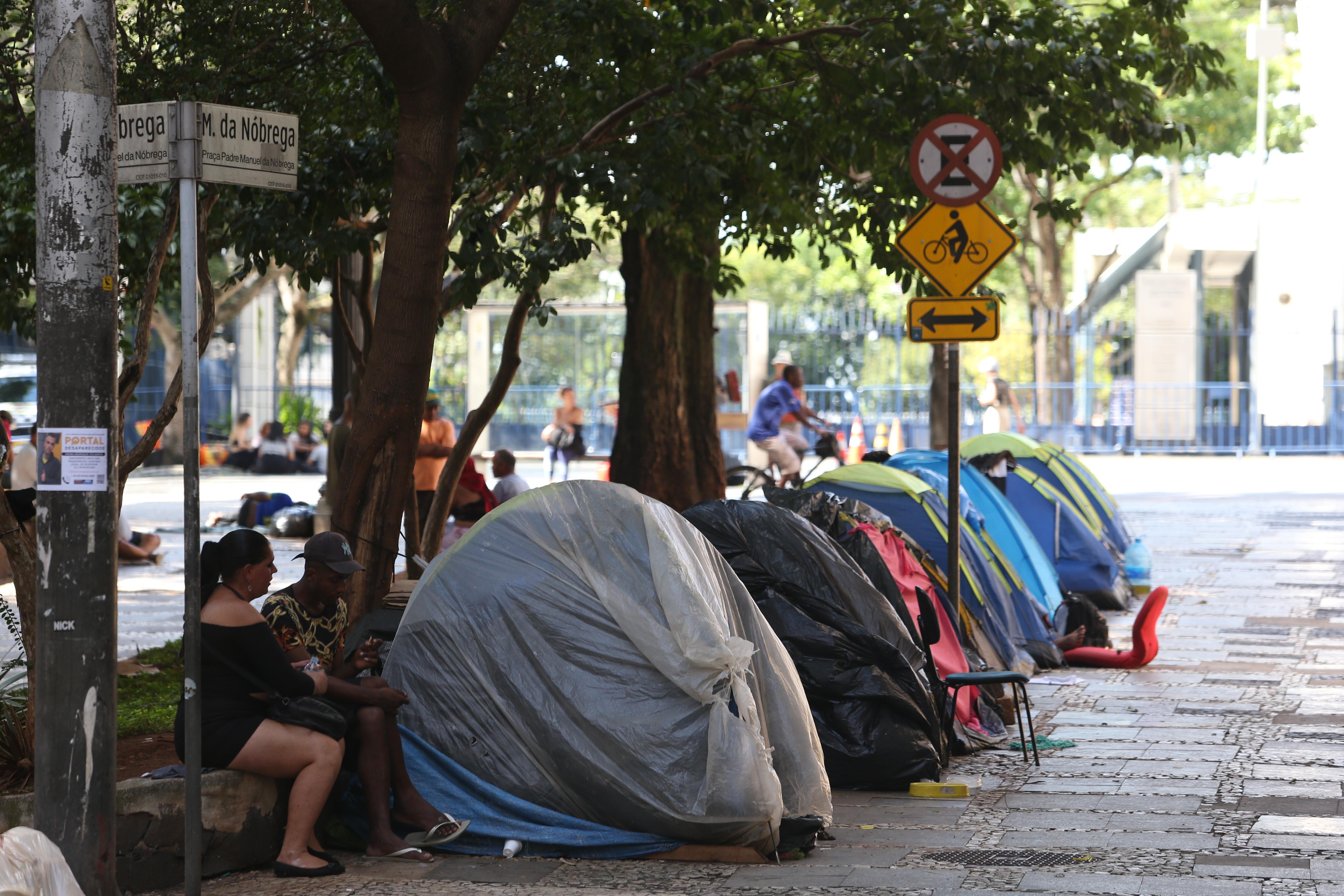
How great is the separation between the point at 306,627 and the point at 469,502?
7265mm

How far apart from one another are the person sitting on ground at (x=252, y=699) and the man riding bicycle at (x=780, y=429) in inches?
478

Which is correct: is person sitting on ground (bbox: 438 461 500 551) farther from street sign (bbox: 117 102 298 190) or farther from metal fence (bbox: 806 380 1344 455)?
metal fence (bbox: 806 380 1344 455)

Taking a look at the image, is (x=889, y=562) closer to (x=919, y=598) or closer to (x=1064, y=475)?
(x=919, y=598)

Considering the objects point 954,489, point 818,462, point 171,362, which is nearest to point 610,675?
point 954,489

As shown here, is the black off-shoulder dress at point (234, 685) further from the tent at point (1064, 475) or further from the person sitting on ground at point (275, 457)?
the person sitting on ground at point (275, 457)

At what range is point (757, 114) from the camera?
388 inches

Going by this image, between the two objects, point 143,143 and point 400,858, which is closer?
point 143,143

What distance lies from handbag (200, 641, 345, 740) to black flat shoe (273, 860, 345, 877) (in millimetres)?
442

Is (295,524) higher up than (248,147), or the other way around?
(248,147)

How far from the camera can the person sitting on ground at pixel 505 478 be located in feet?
39.9

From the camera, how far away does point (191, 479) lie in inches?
183

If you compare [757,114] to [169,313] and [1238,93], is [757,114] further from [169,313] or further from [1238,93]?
[169,313]

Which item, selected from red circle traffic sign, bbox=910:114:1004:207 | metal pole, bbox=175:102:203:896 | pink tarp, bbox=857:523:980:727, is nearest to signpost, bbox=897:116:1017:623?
red circle traffic sign, bbox=910:114:1004:207

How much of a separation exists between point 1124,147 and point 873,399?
21.6 metres
